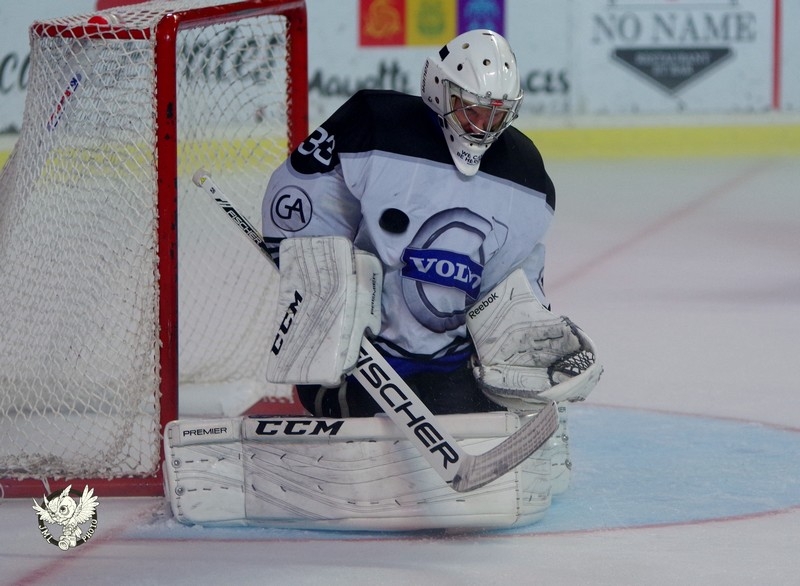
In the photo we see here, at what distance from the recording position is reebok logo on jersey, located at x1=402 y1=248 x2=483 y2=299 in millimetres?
2244

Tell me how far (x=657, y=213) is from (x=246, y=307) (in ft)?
9.40

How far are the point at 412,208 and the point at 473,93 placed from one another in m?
0.21

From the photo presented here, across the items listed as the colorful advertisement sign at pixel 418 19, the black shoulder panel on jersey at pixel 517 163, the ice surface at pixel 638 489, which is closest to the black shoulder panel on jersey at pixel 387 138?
the black shoulder panel on jersey at pixel 517 163

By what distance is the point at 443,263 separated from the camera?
2248 mm

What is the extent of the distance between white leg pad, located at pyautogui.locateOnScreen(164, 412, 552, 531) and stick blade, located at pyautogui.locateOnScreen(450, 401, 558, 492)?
47mm

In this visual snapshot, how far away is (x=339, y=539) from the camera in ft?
7.02

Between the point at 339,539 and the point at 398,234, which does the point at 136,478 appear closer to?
the point at 339,539

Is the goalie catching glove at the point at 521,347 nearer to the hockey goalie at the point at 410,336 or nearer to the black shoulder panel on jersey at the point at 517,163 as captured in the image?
the hockey goalie at the point at 410,336

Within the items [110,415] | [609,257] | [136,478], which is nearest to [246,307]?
[110,415]

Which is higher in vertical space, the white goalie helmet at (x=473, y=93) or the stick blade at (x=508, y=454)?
the white goalie helmet at (x=473, y=93)

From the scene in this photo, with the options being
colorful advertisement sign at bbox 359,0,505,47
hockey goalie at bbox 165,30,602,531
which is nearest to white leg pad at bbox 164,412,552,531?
hockey goalie at bbox 165,30,602,531

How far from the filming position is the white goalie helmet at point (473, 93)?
2182 millimetres

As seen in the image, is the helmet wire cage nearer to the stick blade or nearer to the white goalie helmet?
the white goalie helmet

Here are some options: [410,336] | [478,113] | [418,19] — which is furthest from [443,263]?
[418,19]
